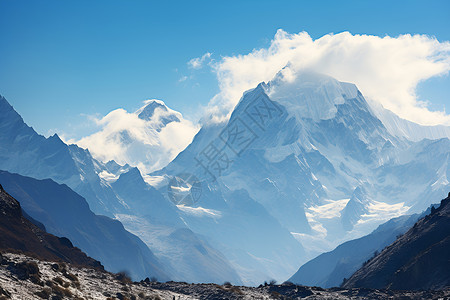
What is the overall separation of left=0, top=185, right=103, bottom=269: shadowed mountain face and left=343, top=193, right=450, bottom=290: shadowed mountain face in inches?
2080

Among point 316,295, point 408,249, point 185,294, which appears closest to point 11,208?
point 185,294

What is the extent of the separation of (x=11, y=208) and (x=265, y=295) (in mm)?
43253

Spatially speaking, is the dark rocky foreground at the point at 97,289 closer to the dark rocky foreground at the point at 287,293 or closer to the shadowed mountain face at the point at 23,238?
the dark rocky foreground at the point at 287,293

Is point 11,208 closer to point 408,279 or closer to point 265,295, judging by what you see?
point 265,295

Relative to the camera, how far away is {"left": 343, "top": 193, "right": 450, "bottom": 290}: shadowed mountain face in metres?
91.4

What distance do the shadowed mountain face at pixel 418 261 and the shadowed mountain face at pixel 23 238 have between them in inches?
2080

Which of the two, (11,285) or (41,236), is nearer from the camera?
(11,285)

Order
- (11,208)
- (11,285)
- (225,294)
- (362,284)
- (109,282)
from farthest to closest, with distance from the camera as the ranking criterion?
(362,284), (11,208), (225,294), (109,282), (11,285)

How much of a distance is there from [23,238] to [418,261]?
2555 inches

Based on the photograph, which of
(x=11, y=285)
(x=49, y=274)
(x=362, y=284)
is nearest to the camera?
(x=11, y=285)

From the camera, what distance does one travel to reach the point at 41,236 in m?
96.4

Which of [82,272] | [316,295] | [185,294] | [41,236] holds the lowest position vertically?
[316,295]

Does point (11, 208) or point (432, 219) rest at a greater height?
point (11, 208)

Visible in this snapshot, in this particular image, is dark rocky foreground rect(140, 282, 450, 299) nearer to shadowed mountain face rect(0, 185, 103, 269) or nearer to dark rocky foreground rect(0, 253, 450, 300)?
dark rocky foreground rect(0, 253, 450, 300)
